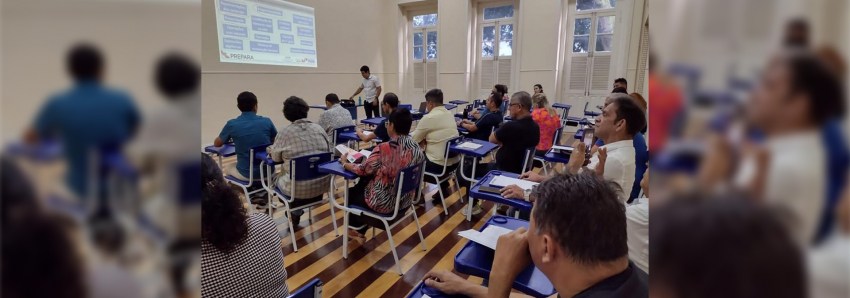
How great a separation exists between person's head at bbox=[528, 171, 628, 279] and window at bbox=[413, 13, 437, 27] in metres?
9.15

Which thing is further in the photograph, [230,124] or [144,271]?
[230,124]

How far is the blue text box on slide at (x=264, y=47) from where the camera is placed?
23.2 feet

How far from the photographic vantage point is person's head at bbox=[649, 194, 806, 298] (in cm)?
15

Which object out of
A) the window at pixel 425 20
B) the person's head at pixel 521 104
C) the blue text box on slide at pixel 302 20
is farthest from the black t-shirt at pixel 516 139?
the window at pixel 425 20

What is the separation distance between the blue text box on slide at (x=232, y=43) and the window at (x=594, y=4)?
596 cm

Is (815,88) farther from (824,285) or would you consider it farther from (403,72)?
(403,72)

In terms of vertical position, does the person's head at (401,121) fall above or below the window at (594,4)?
below

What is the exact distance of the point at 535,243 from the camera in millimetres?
1070

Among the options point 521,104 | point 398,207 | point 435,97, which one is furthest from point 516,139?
point 398,207

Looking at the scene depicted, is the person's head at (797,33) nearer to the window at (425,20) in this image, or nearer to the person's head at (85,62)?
the person's head at (85,62)

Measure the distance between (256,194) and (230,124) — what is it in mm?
564

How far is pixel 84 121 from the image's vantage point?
24cm

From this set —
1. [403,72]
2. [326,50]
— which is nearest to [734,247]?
[326,50]

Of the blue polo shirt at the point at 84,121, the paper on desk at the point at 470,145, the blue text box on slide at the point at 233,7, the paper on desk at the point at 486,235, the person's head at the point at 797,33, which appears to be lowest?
the paper on desk at the point at 486,235
